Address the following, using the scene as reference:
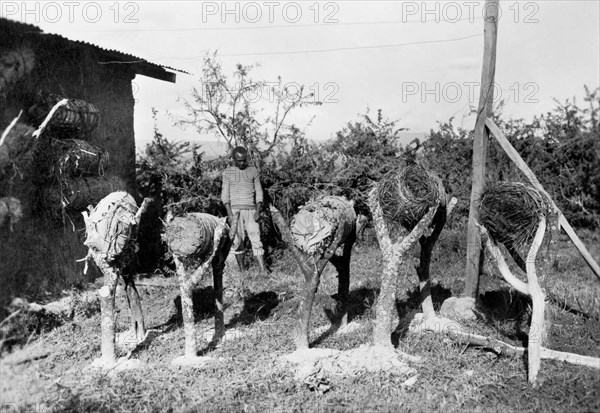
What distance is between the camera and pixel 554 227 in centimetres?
630

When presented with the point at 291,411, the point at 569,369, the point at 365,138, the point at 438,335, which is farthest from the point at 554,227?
the point at 365,138

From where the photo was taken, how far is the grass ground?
5.41 metres

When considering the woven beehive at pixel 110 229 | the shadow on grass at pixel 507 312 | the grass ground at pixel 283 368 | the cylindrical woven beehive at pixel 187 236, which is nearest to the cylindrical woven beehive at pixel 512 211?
the shadow on grass at pixel 507 312

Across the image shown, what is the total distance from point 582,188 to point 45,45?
12.4 metres

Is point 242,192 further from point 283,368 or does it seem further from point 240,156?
point 283,368

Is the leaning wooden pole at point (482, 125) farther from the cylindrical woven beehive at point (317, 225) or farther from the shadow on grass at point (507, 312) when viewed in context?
the cylindrical woven beehive at point (317, 225)

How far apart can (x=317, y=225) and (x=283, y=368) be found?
5.39 feet

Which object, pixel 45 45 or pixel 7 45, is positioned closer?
pixel 7 45

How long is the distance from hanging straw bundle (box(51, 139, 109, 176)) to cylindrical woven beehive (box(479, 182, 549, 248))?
5.75 meters

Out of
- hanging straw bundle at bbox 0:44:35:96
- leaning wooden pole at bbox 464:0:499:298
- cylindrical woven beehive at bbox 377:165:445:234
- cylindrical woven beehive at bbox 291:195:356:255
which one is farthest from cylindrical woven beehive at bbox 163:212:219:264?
leaning wooden pole at bbox 464:0:499:298

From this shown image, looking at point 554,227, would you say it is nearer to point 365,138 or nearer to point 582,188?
point 365,138

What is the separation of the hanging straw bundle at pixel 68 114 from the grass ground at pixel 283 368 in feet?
9.00

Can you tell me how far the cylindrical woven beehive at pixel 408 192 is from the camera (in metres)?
6.87

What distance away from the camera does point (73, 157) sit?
28.0ft
